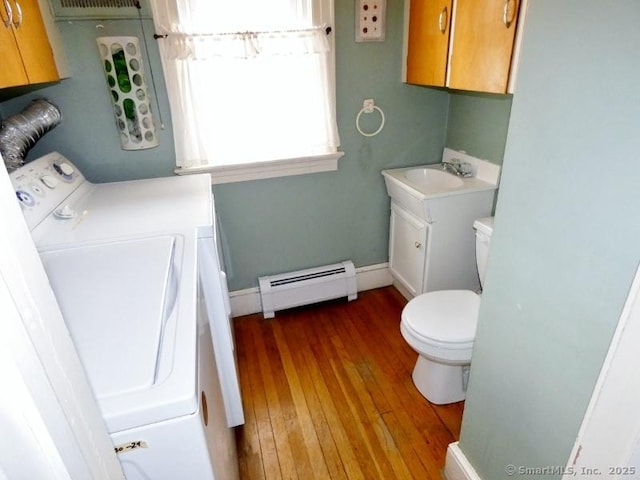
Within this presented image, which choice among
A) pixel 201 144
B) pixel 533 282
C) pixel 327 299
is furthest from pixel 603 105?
pixel 327 299

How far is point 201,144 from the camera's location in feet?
6.63

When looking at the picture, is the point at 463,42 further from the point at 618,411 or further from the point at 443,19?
the point at 618,411

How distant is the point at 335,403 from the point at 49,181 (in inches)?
63.1

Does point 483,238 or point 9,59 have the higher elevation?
point 9,59

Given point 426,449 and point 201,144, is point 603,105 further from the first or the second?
point 201,144

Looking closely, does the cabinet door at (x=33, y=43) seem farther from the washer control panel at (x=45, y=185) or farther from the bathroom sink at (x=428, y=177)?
the bathroom sink at (x=428, y=177)

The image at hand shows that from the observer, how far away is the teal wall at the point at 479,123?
1.99 metres

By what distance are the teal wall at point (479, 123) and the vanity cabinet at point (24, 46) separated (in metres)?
2.05

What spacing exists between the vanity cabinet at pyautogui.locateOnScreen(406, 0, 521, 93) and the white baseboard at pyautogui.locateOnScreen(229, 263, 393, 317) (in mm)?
1270

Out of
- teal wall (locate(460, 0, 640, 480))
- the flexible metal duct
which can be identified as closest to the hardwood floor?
teal wall (locate(460, 0, 640, 480))

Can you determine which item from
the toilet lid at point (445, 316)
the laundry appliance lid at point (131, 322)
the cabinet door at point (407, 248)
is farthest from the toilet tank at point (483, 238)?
the laundry appliance lid at point (131, 322)

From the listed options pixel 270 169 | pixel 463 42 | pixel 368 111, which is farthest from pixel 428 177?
pixel 270 169

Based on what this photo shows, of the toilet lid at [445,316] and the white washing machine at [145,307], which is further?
the toilet lid at [445,316]

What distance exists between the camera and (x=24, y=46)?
1309 mm
